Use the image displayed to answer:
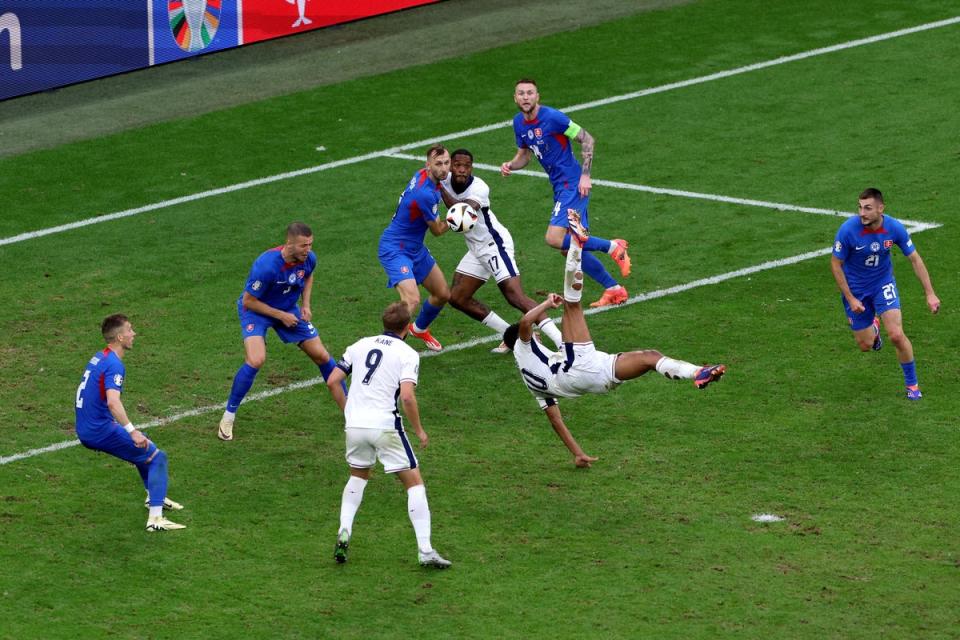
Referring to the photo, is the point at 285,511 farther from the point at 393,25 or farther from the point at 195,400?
the point at 393,25

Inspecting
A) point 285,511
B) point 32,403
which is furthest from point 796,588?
point 32,403

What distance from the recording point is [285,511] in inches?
532

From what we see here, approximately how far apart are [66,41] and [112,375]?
47.9 feet

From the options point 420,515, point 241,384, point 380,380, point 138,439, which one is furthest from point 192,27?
point 420,515

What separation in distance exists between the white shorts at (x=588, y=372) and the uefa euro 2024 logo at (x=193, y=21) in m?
15.2

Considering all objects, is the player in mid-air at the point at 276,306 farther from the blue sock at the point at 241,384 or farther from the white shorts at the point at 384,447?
the white shorts at the point at 384,447

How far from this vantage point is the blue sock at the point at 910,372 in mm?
15172

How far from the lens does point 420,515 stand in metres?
12.1

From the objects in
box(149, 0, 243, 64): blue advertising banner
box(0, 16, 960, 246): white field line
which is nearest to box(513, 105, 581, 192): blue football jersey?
box(0, 16, 960, 246): white field line

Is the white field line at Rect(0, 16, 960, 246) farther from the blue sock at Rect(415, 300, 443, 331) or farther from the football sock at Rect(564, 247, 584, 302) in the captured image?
the football sock at Rect(564, 247, 584, 302)

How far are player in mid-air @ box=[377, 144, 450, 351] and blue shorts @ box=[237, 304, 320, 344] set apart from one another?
164 centimetres

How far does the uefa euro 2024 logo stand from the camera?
2662cm

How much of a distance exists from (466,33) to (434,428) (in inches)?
593

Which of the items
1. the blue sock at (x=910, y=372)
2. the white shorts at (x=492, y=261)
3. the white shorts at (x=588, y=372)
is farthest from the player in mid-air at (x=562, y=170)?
the white shorts at (x=588, y=372)
